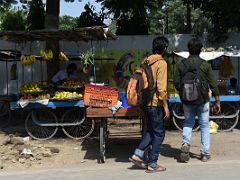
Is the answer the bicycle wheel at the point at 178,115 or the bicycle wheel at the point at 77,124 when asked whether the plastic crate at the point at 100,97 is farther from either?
the bicycle wheel at the point at 178,115

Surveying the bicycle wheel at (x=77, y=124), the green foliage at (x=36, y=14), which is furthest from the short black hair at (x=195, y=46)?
the green foliage at (x=36, y=14)

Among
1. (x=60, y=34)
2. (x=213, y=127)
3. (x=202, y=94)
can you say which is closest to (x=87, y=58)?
(x=60, y=34)

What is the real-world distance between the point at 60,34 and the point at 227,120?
4.33m

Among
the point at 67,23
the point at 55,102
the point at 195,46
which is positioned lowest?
the point at 55,102

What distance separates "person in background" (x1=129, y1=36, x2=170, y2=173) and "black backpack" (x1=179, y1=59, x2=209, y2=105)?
1.83 feet

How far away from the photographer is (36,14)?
15.4m

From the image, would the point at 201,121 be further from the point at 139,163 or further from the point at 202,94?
the point at 139,163

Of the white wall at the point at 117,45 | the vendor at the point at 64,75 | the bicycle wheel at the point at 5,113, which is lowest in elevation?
the bicycle wheel at the point at 5,113

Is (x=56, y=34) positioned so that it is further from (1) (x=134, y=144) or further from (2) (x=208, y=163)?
(2) (x=208, y=163)

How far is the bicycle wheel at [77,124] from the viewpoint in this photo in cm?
1036

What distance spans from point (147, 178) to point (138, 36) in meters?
7.69

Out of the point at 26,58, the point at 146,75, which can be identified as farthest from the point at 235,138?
the point at 26,58

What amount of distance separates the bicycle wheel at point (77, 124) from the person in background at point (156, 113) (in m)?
3.42

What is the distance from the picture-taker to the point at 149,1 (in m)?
15.3
